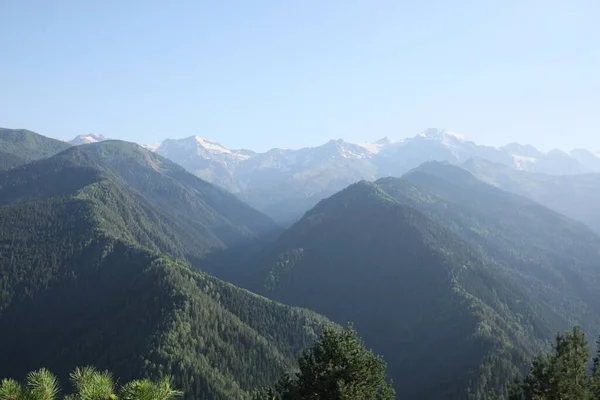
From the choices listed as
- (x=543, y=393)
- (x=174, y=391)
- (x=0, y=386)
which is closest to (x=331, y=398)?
(x=543, y=393)

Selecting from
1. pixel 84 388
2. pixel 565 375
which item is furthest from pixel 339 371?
pixel 84 388

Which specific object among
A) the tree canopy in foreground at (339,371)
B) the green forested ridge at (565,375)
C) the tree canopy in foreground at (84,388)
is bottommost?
the green forested ridge at (565,375)

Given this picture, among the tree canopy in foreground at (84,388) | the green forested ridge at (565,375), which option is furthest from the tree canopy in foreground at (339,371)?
the tree canopy in foreground at (84,388)

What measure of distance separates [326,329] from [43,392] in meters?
33.6

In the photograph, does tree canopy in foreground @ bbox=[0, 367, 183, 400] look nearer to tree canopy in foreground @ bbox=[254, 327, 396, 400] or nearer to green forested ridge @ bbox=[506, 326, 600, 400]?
tree canopy in foreground @ bbox=[254, 327, 396, 400]

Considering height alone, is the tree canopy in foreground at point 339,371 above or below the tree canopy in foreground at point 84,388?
below

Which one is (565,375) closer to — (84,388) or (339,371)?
(339,371)

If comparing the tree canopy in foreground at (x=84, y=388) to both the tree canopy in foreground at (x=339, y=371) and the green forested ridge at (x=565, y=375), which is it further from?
the green forested ridge at (x=565, y=375)

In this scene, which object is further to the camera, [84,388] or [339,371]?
[339,371]

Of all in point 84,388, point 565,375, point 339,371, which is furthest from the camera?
point 565,375

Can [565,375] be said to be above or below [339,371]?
below

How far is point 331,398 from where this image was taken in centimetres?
4381

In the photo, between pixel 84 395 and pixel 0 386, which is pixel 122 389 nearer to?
pixel 84 395

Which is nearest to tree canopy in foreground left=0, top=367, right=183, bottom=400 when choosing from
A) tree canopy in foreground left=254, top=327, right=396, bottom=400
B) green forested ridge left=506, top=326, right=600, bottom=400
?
tree canopy in foreground left=254, top=327, right=396, bottom=400
